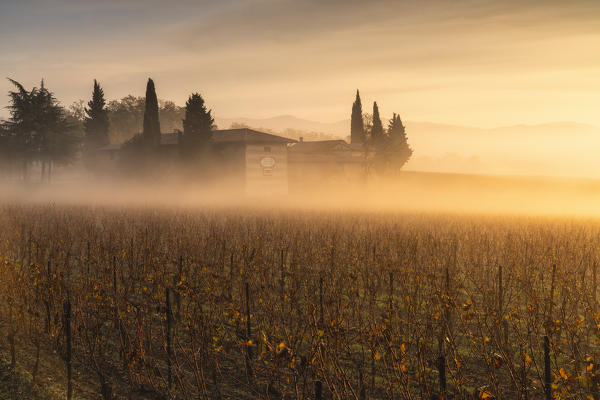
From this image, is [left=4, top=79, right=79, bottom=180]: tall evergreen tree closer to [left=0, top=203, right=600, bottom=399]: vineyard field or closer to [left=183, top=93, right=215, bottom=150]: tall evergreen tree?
[left=183, top=93, right=215, bottom=150]: tall evergreen tree

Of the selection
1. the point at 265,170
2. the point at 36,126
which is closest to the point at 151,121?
the point at 265,170

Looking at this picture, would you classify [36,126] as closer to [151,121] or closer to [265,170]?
[151,121]

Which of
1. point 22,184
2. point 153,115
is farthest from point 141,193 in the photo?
point 22,184

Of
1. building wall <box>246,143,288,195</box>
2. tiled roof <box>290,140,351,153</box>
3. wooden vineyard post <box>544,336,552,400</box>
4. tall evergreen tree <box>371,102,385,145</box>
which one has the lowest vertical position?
wooden vineyard post <box>544,336,552,400</box>

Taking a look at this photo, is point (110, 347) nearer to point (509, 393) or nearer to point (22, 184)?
point (509, 393)

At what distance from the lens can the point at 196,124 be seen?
3903cm

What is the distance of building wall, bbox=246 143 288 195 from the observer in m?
40.4

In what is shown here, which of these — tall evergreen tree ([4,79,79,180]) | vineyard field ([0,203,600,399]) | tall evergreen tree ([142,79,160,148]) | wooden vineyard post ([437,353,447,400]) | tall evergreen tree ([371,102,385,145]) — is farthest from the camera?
tall evergreen tree ([371,102,385,145])

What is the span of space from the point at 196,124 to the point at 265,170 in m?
7.56

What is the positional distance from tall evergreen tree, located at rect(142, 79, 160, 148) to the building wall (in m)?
10.9

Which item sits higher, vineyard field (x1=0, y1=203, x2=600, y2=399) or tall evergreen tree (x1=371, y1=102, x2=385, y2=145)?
tall evergreen tree (x1=371, y1=102, x2=385, y2=145)

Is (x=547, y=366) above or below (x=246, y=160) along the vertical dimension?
below

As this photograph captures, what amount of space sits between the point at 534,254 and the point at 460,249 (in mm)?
2417

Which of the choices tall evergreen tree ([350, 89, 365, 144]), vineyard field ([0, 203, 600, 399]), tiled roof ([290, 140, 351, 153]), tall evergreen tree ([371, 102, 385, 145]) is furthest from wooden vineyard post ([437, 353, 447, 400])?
tall evergreen tree ([350, 89, 365, 144])
